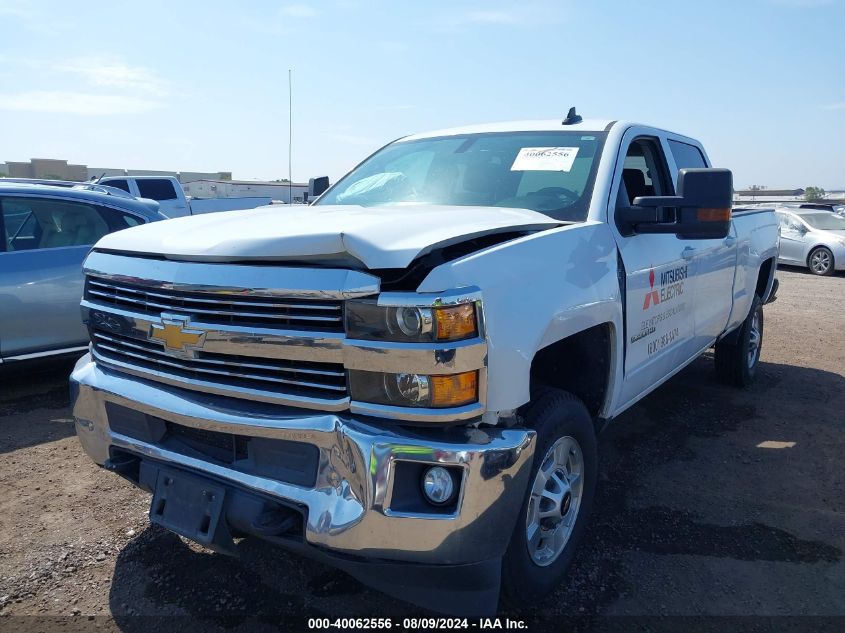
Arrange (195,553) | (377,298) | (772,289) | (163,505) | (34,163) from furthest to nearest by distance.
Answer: (34,163) → (772,289) → (195,553) → (163,505) → (377,298)

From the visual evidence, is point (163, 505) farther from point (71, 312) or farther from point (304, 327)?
point (71, 312)

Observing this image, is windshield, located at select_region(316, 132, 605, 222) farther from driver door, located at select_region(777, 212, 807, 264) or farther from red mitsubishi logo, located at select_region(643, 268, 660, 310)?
driver door, located at select_region(777, 212, 807, 264)

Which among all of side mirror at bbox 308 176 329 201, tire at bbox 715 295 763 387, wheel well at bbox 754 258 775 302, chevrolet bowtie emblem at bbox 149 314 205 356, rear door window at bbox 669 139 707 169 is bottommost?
tire at bbox 715 295 763 387

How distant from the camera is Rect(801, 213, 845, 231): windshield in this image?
1591cm

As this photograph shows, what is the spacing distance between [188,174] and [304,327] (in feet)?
231

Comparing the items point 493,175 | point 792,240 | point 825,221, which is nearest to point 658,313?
point 493,175

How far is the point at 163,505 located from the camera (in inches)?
96.4

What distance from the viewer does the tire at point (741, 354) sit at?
563cm

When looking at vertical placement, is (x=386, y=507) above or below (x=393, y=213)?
below

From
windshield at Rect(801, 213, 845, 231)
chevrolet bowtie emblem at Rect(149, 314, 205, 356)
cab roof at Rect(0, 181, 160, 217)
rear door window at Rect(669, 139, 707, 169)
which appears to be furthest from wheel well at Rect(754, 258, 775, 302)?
windshield at Rect(801, 213, 845, 231)

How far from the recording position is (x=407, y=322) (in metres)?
2.04

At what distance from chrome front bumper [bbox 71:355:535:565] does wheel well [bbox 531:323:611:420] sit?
0.87m

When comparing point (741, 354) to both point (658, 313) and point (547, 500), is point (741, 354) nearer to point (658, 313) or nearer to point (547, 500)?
point (658, 313)

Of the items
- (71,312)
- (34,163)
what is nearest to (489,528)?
(71,312)
